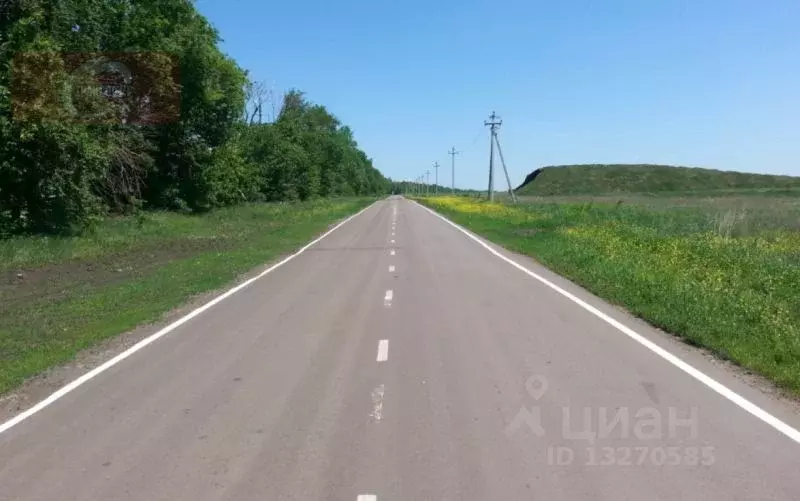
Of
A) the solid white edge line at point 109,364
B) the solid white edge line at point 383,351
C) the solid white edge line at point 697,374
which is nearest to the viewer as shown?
the solid white edge line at point 697,374

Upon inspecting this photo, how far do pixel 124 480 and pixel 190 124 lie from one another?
41.9 meters

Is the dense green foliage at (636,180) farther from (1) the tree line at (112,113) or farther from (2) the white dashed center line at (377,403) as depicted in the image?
(2) the white dashed center line at (377,403)

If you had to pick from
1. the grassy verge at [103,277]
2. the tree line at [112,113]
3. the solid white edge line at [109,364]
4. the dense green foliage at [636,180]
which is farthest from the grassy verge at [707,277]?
the dense green foliage at [636,180]

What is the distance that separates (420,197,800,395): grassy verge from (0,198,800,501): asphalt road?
0.65 meters

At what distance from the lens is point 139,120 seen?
39.9 m

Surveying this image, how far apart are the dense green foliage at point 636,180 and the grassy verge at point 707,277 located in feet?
356

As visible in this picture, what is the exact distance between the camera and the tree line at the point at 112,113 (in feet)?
78.8

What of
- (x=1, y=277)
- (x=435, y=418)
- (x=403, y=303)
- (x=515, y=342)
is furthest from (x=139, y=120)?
(x=435, y=418)

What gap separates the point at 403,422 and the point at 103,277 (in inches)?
561

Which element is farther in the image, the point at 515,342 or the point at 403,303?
the point at 403,303

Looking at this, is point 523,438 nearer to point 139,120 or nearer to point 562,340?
point 562,340

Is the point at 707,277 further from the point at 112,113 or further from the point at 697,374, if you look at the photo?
the point at 112,113

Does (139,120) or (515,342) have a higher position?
(139,120)

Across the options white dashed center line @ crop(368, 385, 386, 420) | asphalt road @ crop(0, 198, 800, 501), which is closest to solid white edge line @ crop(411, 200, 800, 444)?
asphalt road @ crop(0, 198, 800, 501)
